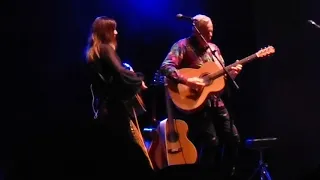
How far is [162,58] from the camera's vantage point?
5.27 meters

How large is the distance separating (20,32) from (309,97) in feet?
10.3

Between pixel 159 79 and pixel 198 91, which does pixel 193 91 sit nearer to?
pixel 198 91

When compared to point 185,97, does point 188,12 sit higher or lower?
higher

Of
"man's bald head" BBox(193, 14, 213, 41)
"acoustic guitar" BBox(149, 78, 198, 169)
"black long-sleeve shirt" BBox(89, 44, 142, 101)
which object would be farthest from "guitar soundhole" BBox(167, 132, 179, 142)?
"man's bald head" BBox(193, 14, 213, 41)

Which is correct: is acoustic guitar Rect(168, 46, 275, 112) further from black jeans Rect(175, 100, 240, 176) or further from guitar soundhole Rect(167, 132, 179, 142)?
guitar soundhole Rect(167, 132, 179, 142)

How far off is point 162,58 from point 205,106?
3.39ft

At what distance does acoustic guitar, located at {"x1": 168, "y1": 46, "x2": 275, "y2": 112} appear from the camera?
4.41 m

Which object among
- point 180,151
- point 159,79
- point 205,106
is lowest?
point 180,151

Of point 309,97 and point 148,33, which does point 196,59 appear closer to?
point 148,33

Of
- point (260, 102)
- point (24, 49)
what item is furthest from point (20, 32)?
point (260, 102)

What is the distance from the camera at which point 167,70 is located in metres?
4.44

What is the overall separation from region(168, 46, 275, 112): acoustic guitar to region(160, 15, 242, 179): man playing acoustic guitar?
6 centimetres

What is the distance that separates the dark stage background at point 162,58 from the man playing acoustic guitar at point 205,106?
2.24 ft

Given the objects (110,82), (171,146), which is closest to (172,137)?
(171,146)
